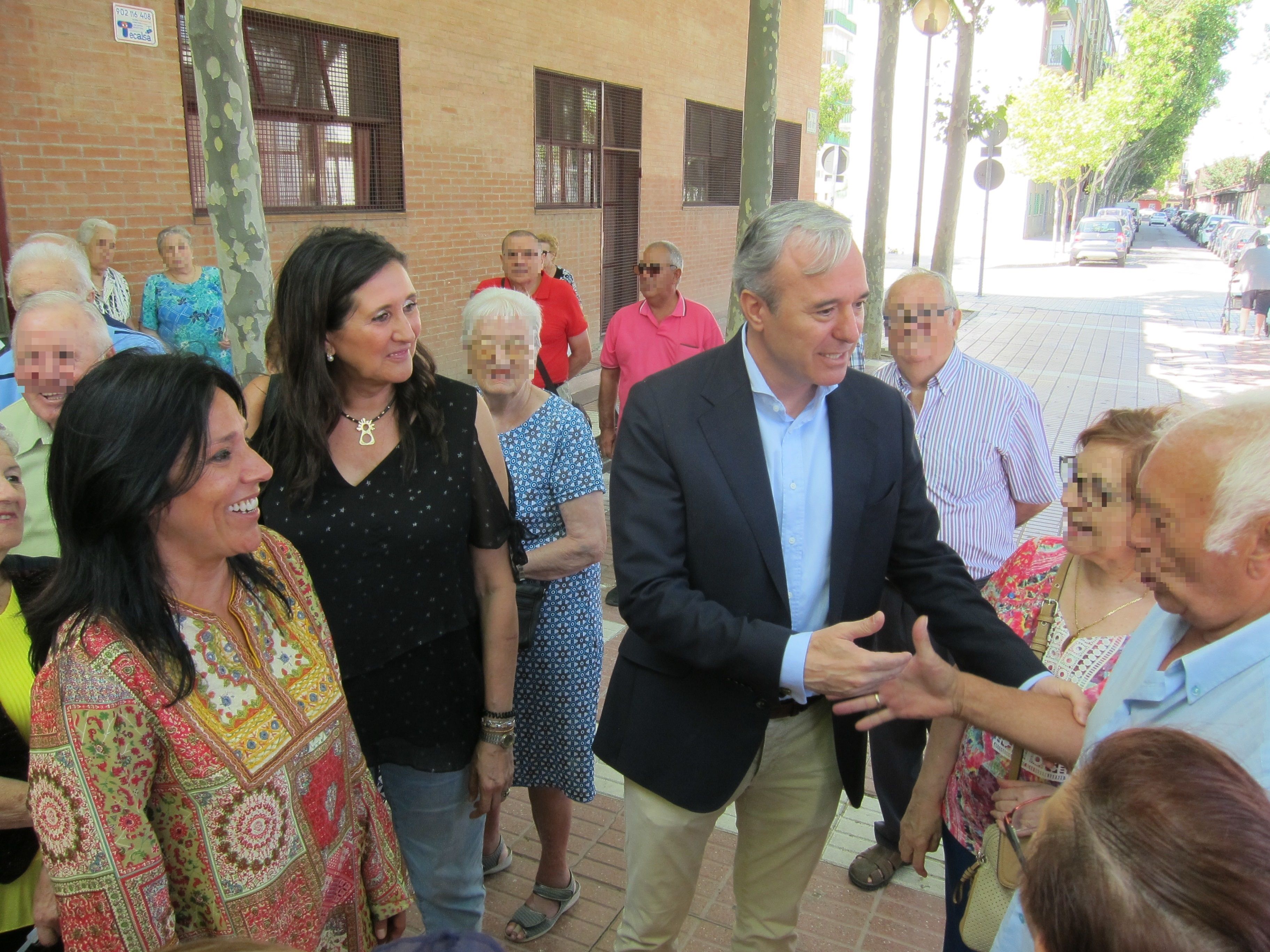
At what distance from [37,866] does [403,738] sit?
81 cm

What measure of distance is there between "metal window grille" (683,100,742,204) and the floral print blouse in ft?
43.0

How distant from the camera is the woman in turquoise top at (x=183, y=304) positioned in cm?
639

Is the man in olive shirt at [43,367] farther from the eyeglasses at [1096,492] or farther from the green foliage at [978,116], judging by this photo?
the green foliage at [978,116]

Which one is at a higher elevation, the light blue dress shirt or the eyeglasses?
the eyeglasses

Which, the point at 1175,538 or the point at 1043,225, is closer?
the point at 1175,538

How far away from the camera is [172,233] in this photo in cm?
646

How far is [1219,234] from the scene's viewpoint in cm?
4025

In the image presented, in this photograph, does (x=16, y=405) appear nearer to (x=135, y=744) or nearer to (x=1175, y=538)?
(x=135, y=744)

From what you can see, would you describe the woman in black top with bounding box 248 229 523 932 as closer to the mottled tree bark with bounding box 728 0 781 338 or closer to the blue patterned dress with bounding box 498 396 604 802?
the blue patterned dress with bounding box 498 396 604 802

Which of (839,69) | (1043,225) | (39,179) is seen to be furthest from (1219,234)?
(39,179)

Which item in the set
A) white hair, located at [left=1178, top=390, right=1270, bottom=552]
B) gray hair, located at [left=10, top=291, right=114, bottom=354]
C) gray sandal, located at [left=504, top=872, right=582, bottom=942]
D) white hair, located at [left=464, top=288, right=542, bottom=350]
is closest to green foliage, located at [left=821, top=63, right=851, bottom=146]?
white hair, located at [left=464, top=288, right=542, bottom=350]

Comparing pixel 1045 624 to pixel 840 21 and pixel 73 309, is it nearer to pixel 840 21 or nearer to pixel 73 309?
pixel 73 309

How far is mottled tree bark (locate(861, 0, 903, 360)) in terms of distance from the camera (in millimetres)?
12336

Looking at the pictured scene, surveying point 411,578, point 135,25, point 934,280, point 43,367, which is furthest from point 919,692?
point 135,25
